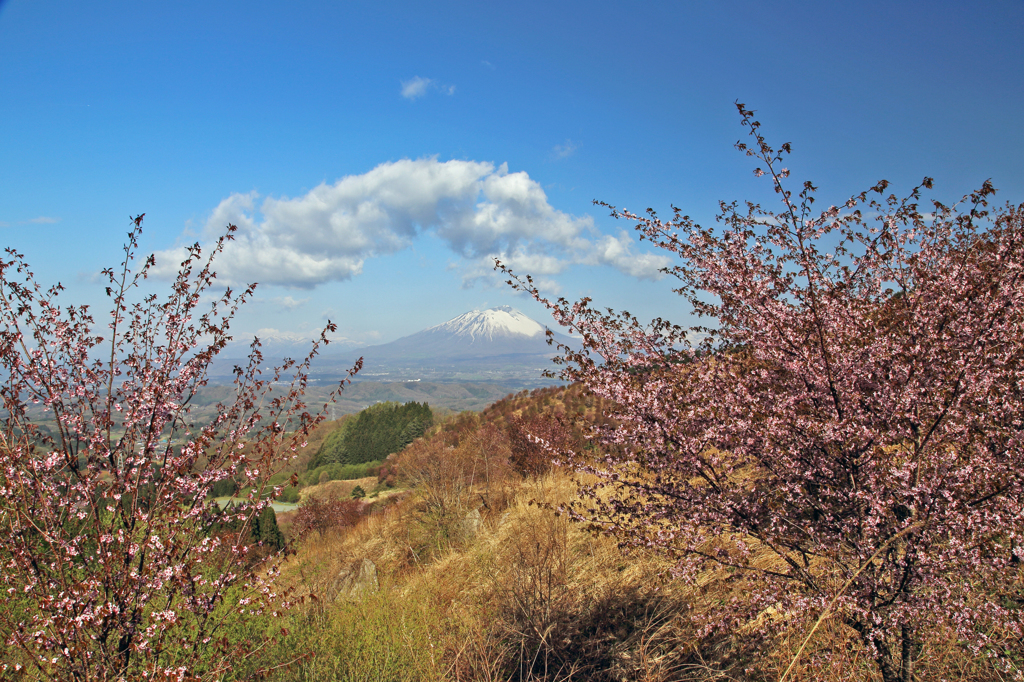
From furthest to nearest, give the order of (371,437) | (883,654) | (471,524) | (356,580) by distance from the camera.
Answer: (371,437) → (471,524) → (356,580) → (883,654)

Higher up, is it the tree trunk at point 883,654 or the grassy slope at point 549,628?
the tree trunk at point 883,654

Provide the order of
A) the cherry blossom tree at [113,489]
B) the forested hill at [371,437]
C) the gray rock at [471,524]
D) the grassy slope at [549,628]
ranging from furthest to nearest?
the forested hill at [371,437]
the gray rock at [471,524]
the grassy slope at [549,628]
the cherry blossom tree at [113,489]

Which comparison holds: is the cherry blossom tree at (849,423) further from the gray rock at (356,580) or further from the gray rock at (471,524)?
the gray rock at (471,524)

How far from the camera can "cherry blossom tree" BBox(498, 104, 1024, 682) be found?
293 centimetres

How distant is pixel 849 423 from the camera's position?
3113mm

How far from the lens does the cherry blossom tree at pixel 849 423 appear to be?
2.93 meters

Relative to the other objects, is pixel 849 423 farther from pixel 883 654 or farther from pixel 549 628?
pixel 549 628

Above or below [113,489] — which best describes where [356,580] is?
below

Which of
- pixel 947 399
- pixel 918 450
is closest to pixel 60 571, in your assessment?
pixel 918 450

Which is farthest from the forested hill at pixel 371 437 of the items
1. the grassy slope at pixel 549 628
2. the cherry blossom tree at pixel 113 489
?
the cherry blossom tree at pixel 113 489

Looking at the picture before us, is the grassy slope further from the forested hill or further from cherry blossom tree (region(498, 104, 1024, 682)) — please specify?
the forested hill

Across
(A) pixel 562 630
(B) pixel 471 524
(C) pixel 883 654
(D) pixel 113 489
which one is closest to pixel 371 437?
(B) pixel 471 524

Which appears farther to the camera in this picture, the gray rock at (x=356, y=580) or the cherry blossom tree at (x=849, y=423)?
the gray rock at (x=356, y=580)

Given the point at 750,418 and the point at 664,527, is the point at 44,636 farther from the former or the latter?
the point at 750,418
